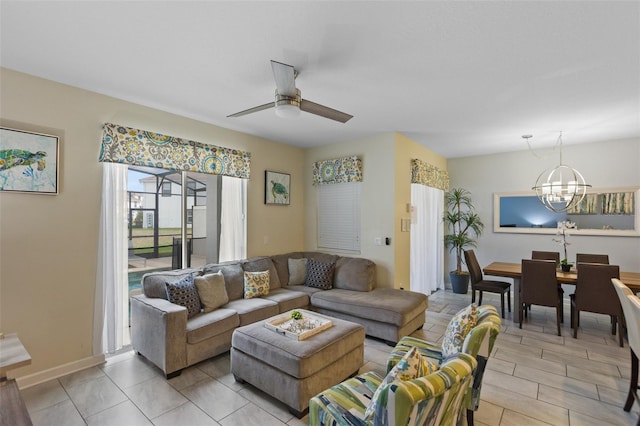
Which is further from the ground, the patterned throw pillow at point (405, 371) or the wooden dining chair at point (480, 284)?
the patterned throw pillow at point (405, 371)

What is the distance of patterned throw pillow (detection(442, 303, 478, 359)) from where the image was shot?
78.1 inches

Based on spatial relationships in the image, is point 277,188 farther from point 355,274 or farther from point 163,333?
point 163,333

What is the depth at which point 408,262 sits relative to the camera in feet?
15.6

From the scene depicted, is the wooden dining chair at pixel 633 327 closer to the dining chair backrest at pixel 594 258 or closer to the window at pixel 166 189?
the dining chair backrest at pixel 594 258

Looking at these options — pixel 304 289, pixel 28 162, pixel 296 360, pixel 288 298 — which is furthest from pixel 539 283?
pixel 28 162

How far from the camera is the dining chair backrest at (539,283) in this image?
3.86m

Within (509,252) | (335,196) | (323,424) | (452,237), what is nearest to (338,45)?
(323,424)

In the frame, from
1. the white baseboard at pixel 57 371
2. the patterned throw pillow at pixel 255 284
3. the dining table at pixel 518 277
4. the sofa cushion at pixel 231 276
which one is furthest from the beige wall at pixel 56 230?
the dining table at pixel 518 277

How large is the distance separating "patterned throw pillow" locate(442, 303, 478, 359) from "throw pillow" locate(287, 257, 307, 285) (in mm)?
2778

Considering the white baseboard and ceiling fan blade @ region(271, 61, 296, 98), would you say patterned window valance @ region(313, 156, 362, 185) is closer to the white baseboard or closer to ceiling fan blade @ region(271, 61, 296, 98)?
ceiling fan blade @ region(271, 61, 296, 98)

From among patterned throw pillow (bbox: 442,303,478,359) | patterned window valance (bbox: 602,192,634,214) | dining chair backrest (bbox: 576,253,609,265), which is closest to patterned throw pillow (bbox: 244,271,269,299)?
patterned throw pillow (bbox: 442,303,478,359)

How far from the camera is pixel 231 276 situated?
3.85 meters

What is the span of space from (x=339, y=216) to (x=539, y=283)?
2.95 meters

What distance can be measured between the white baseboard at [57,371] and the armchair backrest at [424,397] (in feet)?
10.3
